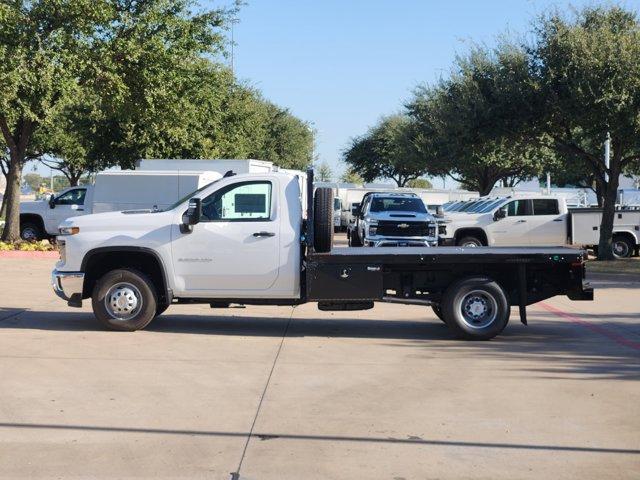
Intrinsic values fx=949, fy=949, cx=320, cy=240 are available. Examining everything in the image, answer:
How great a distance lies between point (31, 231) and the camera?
32.7m

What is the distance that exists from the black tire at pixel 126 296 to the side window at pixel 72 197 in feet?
67.7

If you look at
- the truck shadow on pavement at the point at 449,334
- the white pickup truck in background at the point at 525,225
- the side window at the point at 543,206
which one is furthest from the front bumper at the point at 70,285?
the side window at the point at 543,206

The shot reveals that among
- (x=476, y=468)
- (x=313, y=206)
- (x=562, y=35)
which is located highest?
(x=562, y=35)

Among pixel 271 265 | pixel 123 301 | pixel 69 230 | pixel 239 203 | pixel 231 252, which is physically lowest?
pixel 123 301

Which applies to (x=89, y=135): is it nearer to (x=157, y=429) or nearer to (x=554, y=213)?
(x=554, y=213)

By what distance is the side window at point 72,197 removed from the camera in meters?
32.3

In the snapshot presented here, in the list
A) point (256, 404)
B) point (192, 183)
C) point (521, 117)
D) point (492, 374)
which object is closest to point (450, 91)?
point (521, 117)

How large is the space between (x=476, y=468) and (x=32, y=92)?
20481mm

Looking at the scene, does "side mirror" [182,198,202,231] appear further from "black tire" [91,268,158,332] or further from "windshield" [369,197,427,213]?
"windshield" [369,197,427,213]

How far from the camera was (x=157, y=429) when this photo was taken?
749 centimetres

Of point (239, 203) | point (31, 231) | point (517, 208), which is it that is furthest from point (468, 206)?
point (239, 203)

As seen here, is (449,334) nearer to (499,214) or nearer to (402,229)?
(402,229)

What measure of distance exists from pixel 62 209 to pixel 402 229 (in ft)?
41.4

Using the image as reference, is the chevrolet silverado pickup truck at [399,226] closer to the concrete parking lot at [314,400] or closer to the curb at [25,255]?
the curb at [25,255]
